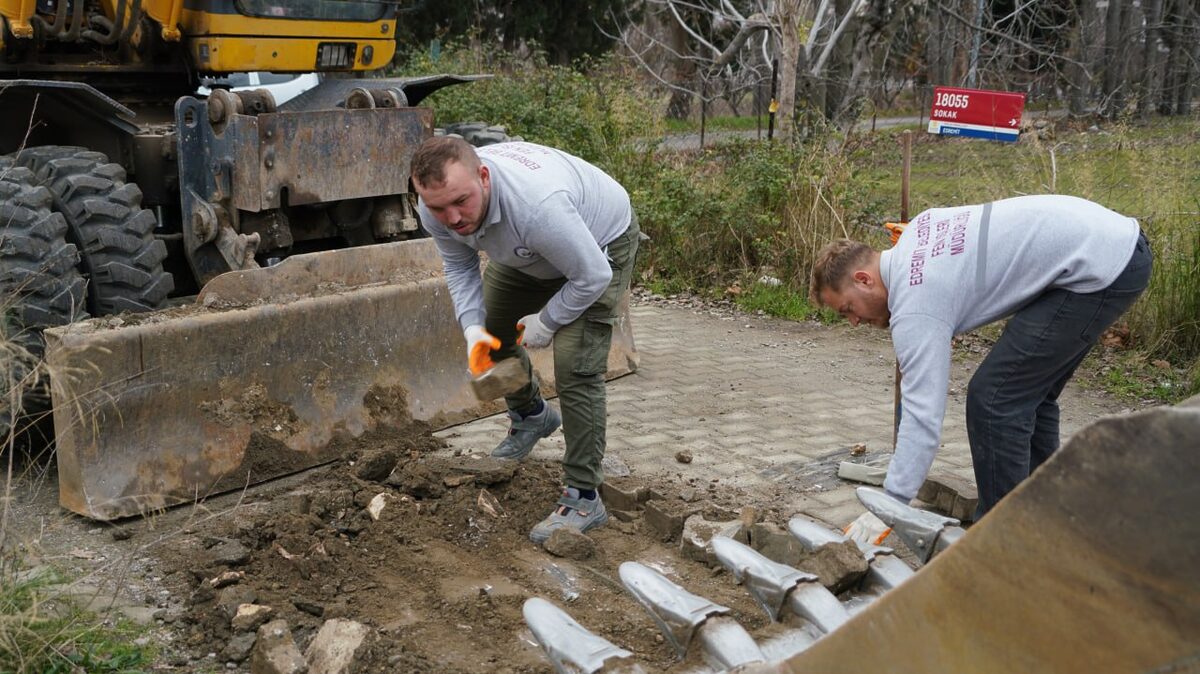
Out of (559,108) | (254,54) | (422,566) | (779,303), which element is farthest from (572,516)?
(559,108)

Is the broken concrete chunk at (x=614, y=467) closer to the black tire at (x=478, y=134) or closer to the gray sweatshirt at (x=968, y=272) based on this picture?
the gray sweatshirt at (x=968, y=272)

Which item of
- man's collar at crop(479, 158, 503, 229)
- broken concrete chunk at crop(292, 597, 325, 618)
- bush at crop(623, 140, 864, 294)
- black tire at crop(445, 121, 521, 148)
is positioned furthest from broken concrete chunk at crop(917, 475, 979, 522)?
black tire at crop(445, 121, 521, 148)

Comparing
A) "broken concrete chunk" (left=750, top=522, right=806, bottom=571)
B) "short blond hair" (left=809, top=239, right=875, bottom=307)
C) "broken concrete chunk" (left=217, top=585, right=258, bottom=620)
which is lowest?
"broken concrete chunk" (left=217, top=585, right=258, bottom=620)

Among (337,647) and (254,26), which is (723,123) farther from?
(337,647)

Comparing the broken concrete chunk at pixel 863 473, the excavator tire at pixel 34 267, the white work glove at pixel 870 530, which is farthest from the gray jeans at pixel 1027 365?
the excavator tire at pixel 34 267

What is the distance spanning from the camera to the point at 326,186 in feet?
20.3

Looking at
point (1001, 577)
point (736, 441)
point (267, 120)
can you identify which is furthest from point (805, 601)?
point (267, 120)

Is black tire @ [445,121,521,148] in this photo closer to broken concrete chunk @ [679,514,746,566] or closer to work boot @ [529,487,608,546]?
work boot @ [529,487,608,546]

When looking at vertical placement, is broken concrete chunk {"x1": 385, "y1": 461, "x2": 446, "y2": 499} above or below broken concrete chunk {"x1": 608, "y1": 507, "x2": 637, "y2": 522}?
above

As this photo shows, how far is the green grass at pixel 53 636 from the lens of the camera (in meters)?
3.06

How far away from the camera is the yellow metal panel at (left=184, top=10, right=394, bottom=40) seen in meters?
6.56

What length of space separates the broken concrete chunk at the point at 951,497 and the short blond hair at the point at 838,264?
4.34 ft

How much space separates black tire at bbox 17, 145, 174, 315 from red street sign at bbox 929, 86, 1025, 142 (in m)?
A: 3.77

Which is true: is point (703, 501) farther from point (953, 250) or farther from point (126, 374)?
point (126, 374)
